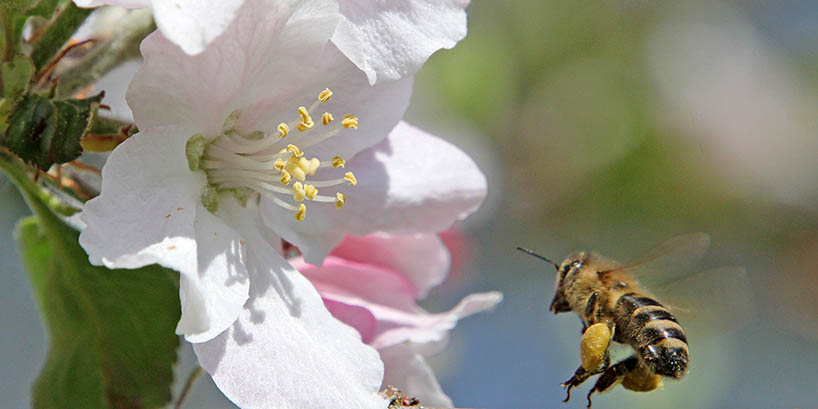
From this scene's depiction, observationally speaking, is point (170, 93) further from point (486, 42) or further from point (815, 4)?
point (815, 4)

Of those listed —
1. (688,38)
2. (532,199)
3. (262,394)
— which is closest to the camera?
(262,394)

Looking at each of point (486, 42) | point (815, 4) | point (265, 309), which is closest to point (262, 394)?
point (265, 309)

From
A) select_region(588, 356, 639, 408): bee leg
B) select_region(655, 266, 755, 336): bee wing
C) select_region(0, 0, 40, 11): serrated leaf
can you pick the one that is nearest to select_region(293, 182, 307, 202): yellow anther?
select_region(0, 0, 40, 11): serrated leaf

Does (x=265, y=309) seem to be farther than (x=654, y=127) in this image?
No

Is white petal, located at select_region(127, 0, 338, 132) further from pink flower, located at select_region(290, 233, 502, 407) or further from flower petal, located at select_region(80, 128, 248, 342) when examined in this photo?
pink flower, located at select_region(290, 233, 502, 407)

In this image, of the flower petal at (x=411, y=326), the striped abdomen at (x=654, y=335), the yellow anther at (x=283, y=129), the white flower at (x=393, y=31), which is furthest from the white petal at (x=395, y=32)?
the striped abdomen at (x=654, y=335)

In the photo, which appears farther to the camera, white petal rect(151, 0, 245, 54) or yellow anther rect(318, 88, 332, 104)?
yellow anther rect(318, 88, 332, 104)

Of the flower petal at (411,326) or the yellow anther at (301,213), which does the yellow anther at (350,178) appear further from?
Answer: the flower petal at (411,326)
